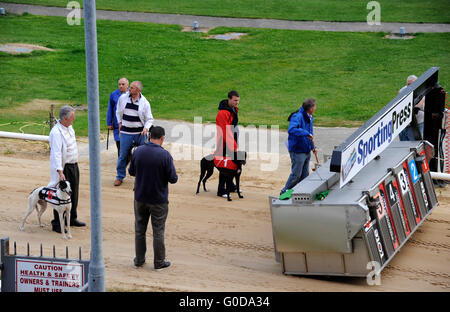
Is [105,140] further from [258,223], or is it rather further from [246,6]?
[246,6]

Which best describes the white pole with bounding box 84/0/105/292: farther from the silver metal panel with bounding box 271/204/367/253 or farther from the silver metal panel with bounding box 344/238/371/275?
the silver metal panel with bounding box 344/238/371/275

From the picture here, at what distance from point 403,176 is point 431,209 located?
3.63 ft

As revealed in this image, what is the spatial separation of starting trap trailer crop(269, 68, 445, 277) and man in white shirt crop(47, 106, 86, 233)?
10.6 ft

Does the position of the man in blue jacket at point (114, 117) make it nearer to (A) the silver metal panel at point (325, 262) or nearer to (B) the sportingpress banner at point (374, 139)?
(B) the sportingpress banner at point (374, 139)

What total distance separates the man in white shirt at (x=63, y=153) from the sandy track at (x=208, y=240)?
751mm

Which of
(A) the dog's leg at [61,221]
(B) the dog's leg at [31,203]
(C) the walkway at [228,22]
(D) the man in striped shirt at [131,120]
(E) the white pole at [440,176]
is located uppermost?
(C) the walkway at [228,22]

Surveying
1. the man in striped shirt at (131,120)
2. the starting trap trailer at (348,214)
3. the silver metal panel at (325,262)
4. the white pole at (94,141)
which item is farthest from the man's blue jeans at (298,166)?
the white pole at (94,141)

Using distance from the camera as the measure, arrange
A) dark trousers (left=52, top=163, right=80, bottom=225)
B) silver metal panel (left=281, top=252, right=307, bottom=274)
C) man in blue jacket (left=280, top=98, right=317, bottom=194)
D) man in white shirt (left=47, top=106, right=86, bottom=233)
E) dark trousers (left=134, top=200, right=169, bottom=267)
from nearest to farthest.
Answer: silver metal panel (left=281, top=252, right=307, bottom=274) < dark trousers (left=134, top=200, right=169, bottom=267) < man in white shirt (left=47, top=106, right=86, bottom=233) < dark trousers (left=52, top=163, right=80, bottom=225) < man in blue jacket (left=280, top=98, right=317, bottom=194)

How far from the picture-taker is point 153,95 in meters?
23.1

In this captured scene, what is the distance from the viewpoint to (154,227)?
9828 millimetres

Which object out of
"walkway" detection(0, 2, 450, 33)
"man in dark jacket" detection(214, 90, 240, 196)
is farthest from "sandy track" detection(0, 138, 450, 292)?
"walkway" detection(0, 2, 450, 33)

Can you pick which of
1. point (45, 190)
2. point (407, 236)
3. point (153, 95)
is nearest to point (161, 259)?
point (45, 190)

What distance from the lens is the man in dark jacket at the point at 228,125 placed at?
12.8 meters

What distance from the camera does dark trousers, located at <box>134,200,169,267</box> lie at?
9.77 meters
